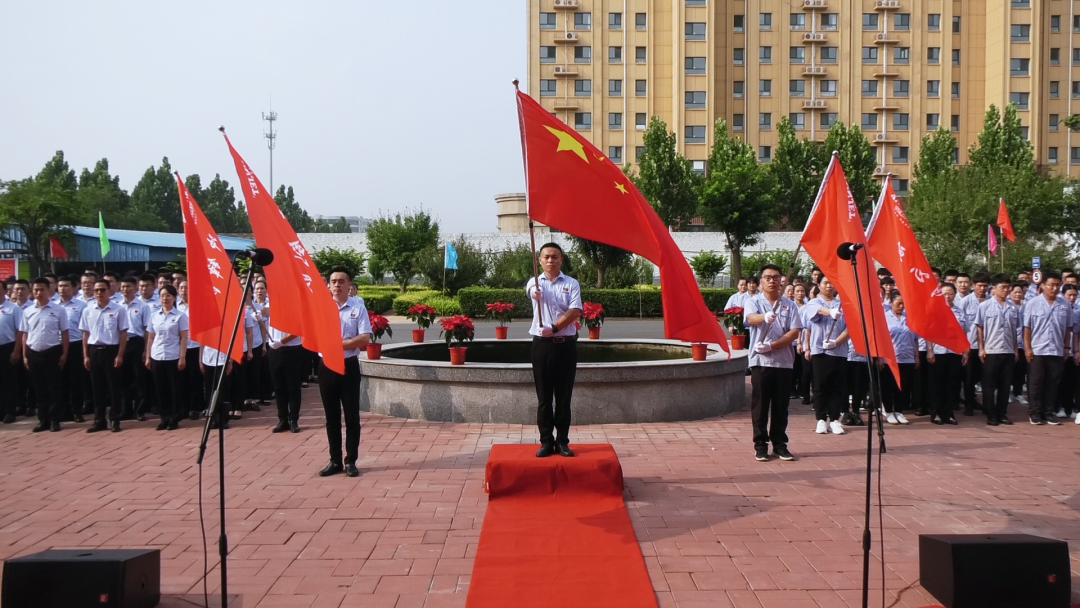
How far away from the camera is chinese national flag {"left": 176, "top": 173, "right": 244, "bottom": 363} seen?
7.10 m

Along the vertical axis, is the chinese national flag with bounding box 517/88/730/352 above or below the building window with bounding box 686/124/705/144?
below

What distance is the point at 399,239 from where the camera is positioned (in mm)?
40906

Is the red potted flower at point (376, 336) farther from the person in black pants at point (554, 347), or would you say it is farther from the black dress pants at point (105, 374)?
the person in black pants at point (554, 347)

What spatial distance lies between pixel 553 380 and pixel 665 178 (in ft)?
135

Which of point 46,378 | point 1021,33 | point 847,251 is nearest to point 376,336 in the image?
point 46,378

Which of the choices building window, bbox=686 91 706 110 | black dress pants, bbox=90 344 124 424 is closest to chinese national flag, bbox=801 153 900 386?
black dress pants, bbox=90 344 124 424

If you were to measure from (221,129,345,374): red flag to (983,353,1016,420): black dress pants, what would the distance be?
8.22 metres

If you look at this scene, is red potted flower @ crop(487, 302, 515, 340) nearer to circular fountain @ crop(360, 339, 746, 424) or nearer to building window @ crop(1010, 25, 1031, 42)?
circular fountain @ crop(360, 339, 746, 424)

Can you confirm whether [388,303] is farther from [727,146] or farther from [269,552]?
[269,552]

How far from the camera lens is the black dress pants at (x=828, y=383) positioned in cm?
956

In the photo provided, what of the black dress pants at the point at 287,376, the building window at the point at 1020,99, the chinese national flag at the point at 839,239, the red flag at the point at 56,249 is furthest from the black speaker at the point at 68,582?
the building window at the point at 1020,99

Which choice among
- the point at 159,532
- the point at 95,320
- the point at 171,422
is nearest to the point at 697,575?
the point at 159,532

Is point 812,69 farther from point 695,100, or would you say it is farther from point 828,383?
point 828,383

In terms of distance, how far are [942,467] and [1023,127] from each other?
60344 millimetres
